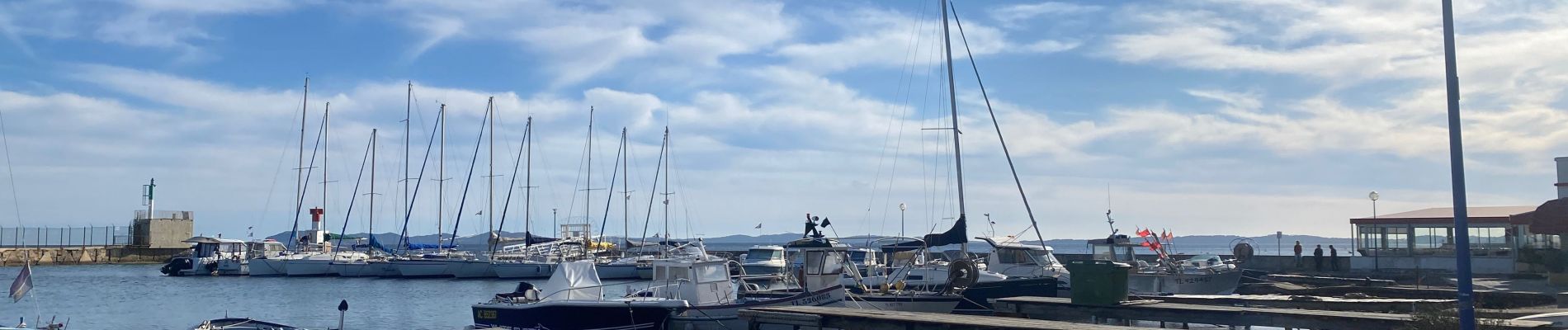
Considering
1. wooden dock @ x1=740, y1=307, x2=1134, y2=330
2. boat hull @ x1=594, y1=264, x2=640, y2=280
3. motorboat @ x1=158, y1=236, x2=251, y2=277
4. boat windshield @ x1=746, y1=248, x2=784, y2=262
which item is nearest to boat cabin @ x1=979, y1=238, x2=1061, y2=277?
wooden dock @ x1=740, y1=307, x2=1134, y2=330

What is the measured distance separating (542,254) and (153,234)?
45754 millimetres

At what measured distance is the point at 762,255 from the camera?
64.1 meters

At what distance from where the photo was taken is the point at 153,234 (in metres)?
98.6

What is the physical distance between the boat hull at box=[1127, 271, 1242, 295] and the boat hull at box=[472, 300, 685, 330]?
54.8 ft

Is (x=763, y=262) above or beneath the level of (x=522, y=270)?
above

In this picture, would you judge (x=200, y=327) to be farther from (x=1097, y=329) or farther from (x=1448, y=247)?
(x=1448, y=247)

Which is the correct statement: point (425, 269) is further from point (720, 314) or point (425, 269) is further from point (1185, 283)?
point (720, 314)

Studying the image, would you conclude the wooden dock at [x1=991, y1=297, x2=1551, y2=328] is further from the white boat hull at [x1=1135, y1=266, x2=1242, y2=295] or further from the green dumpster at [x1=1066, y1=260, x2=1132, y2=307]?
the white boat hull at [x1=1135, y1=266, x2=1242, y2=295]

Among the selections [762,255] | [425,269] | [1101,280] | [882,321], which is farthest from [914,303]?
[425,269]

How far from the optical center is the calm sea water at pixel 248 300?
3869cm

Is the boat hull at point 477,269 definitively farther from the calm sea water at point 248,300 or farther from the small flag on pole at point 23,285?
the small flag on pole at point 23,285

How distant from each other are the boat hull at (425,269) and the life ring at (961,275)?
44768 millimetres

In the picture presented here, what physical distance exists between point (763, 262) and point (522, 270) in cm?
1343

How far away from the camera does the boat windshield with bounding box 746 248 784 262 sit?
6379cm
